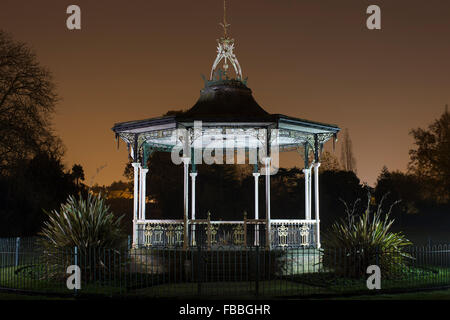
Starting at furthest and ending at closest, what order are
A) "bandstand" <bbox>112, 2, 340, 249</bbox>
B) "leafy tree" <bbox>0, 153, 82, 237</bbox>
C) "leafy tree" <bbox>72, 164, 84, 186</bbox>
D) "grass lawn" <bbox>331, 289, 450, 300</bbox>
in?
"leafy tree" <bbox>72, 164, 84, 186</bbox>, "leafy tree" <bbox>0, 153, 82, 237</bbox>, "bandstand" <bbox>112, 2, 340, 249</bbox>, "grass lawn" <bbox>331, 289, 450, 300</bbox>

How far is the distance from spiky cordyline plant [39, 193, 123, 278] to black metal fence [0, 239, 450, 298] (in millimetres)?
43

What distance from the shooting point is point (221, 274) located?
1862 cm

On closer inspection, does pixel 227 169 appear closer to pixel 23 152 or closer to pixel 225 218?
pixel 225 218

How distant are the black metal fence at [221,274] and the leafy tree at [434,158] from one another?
3345 centimetres

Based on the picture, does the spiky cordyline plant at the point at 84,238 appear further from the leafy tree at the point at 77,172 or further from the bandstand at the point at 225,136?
the leafy tree at the point at 77,172

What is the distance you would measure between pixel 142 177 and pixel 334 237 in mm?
7508

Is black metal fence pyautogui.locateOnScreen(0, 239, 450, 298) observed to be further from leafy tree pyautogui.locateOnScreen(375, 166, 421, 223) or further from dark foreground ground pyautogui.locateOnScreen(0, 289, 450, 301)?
leafy tree pyautogui.locateOnScreen(375, 166, 421, 223)

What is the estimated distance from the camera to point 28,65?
35.2 metres

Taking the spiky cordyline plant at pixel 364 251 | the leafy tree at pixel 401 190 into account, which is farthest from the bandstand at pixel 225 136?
the leafy tree at pixel 401 190

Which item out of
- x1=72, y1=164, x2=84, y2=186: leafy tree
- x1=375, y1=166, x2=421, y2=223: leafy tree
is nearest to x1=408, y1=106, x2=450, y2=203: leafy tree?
x1=375, y1=166, x2=421, y2=223: leafy tree

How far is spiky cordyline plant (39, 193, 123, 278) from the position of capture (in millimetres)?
17781

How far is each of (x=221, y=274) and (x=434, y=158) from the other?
38.1 m

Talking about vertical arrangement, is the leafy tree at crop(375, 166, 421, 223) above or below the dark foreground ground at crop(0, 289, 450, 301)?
above

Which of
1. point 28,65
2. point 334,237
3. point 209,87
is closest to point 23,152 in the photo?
point 28,65
